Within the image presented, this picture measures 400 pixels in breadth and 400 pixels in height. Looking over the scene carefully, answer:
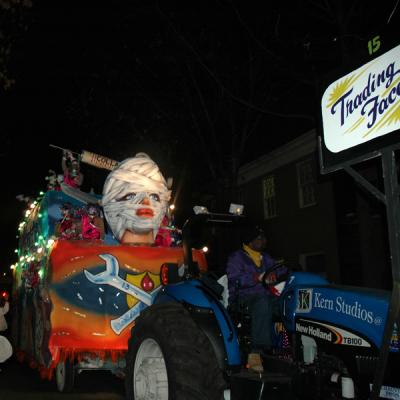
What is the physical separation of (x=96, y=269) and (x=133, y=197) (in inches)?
54.2

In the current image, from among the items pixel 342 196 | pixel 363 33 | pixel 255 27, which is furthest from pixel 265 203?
pixel 363 33

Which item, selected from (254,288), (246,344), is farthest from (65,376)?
(254,288)

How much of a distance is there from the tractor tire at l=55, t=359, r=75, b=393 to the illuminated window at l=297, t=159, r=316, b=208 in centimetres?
1034

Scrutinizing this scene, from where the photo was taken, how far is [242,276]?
197 inches

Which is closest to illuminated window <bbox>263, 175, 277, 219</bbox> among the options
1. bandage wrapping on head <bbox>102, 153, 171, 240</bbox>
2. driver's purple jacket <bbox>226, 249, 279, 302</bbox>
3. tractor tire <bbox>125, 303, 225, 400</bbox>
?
bandage wrapping on head <bbox>102, 153, 171, 240</bbox>

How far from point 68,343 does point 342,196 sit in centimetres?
995

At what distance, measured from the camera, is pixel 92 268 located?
6.41 metres

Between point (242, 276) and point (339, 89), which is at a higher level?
point (339, 89)

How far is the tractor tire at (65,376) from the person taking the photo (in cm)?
695

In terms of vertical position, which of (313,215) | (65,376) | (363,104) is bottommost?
(65,376)

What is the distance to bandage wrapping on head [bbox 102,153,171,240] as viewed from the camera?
740 cm

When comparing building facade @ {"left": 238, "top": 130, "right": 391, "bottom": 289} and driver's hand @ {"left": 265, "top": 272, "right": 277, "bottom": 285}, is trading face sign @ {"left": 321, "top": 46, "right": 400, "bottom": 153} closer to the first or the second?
driver's hand @ {"left": 265, "top": 272, "right": 277, "bottom": 285}

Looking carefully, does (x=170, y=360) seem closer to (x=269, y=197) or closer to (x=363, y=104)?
(x=363, y=104)

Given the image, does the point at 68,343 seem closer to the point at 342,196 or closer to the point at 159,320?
the point at 159,320
